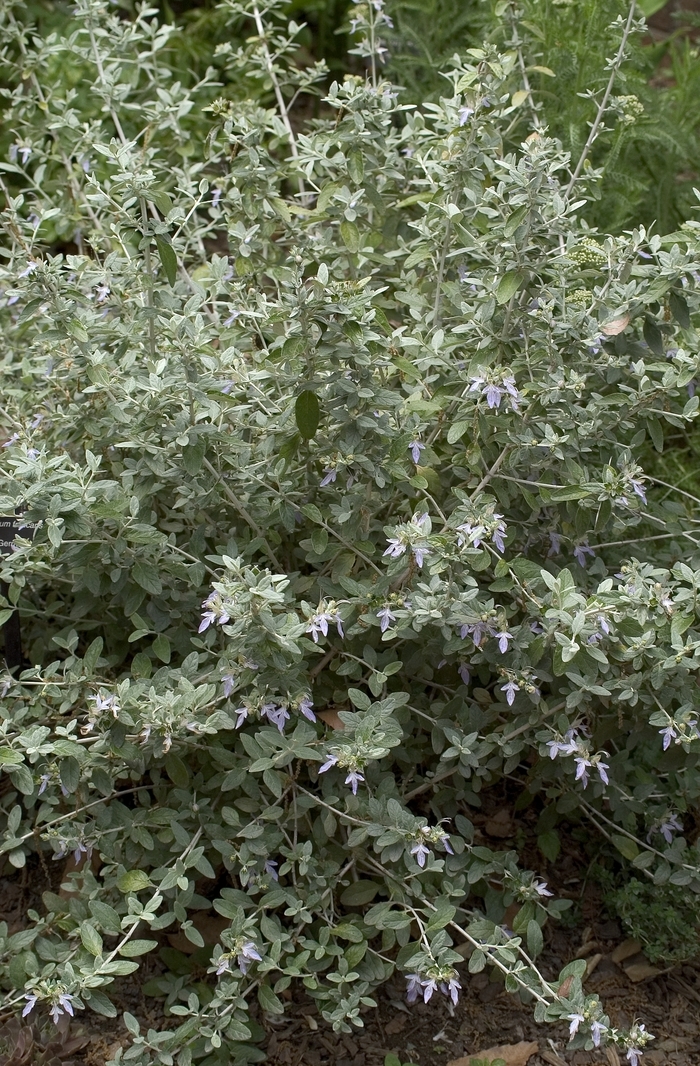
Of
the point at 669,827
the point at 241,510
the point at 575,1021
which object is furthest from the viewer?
the point at 669,827

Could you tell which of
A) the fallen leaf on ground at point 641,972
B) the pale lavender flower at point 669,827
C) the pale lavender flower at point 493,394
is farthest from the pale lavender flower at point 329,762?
the fallen leaf on ground at point 641,972

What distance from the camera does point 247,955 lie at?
1.98m

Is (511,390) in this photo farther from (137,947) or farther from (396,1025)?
(396,1025)

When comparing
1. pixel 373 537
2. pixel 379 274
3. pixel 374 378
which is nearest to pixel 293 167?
pixel 379 274

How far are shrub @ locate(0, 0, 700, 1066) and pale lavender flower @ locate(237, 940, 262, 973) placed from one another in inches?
0.8

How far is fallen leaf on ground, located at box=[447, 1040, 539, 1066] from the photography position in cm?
222

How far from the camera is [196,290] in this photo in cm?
263

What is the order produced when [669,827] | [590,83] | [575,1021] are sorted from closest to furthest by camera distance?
1. [575,1021]
2. [669,827]
3. [590,83]

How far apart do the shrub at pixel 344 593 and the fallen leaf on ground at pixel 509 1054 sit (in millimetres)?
159

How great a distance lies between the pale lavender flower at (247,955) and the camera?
1.97 m

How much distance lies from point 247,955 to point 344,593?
0.71 metres

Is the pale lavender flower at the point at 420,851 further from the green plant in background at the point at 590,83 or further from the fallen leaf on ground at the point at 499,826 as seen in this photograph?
the green plant in background at the point at 590,83

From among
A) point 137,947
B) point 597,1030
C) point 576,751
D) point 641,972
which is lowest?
point 641,972

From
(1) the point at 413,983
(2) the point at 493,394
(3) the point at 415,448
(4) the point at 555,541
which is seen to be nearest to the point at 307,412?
(3) the point at 415,448
